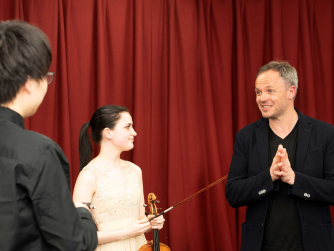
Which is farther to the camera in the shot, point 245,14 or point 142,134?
point 245,14

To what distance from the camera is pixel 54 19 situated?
2.65m

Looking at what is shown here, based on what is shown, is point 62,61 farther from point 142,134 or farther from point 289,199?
point 289,199

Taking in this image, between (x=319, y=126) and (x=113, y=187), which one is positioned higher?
(x=319, y=126)

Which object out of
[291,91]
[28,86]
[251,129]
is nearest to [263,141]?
[251,129]

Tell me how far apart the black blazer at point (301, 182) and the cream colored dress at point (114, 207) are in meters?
0.64

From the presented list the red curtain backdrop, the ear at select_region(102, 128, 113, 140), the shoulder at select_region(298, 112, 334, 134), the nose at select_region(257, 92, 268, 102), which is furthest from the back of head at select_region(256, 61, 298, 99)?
the ear at select_region(102, 128, 113, 140)

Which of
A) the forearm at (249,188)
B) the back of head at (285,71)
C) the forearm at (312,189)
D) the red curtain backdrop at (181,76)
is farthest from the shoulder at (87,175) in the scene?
the back of head at (285,71)

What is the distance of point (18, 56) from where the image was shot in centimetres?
106

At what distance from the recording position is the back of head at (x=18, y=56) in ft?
3.48

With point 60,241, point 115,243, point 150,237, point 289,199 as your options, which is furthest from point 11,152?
point 150,237

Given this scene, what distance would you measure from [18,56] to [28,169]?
1.13ft

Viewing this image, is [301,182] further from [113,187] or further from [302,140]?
[113,187]

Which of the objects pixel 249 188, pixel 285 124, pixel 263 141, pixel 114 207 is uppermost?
pixel 285 124

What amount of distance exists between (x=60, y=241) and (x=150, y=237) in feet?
6.64
